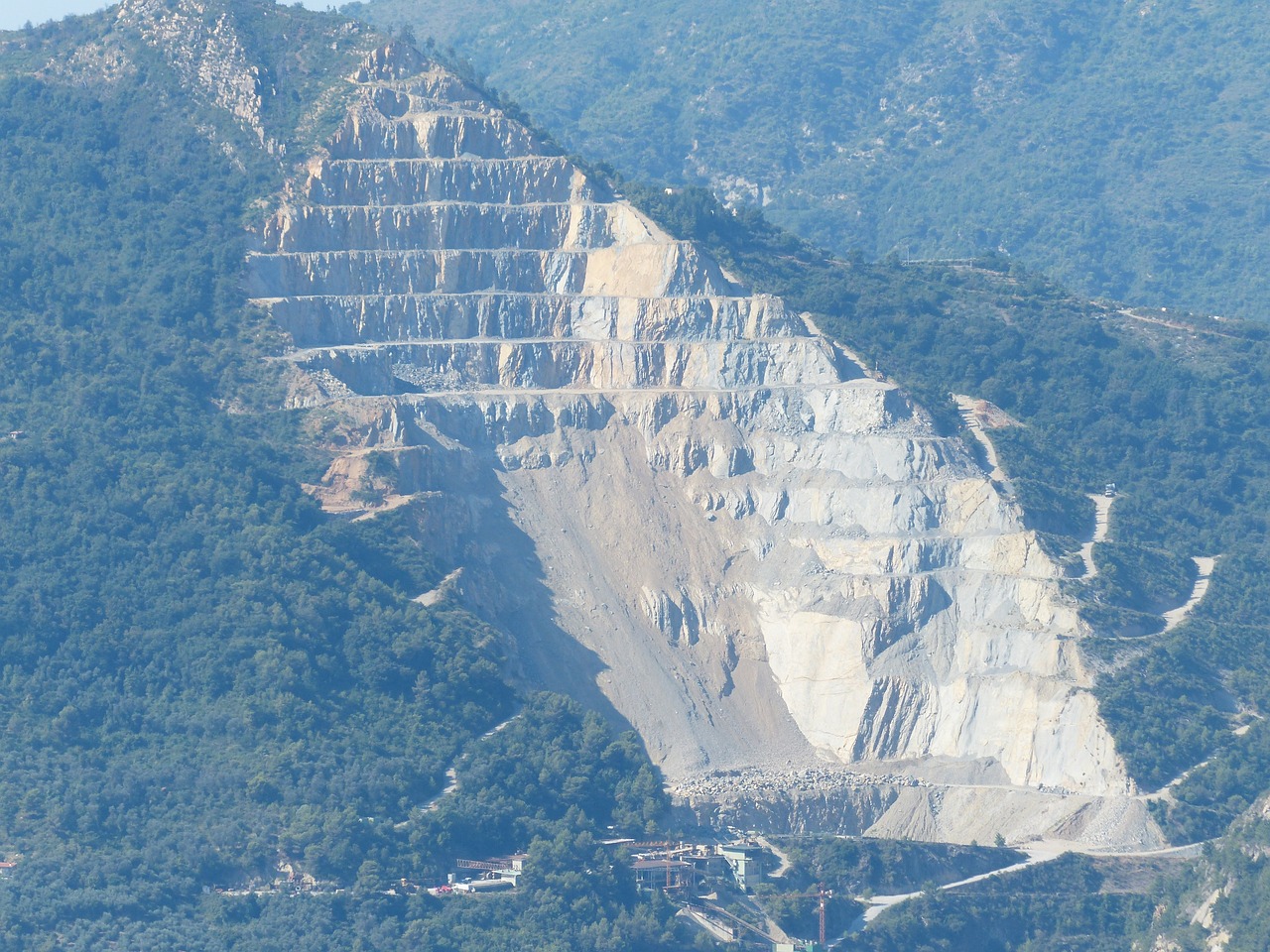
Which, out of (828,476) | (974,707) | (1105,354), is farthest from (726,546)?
(1105,354)

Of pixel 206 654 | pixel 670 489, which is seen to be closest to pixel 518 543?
pixel 670 489

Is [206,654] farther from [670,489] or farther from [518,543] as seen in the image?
[670,489]

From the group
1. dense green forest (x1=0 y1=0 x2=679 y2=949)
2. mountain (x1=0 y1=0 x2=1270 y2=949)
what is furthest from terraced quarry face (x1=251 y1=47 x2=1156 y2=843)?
dense green forest (x1=0 y1=0 x2=679 y2=949)

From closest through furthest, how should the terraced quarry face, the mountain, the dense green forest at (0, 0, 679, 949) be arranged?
the dense green forest at (0, 0, 679, 949), the mountain, the terraced quarry face

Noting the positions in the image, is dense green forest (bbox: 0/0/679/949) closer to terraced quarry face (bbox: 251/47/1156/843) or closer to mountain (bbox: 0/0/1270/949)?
mountain (bbox: 0/0/1270/949)

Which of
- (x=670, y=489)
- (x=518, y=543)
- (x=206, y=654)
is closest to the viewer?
(x=206, y=654)

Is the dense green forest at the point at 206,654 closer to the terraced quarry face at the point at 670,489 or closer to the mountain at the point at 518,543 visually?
the mountain at the point at 518,543
